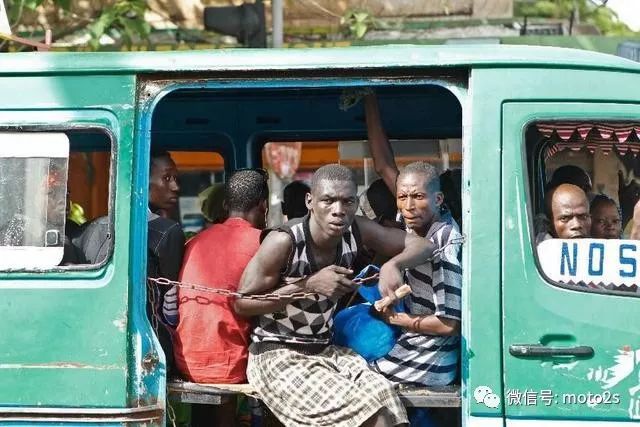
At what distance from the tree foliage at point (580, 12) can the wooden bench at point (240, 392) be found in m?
8.09

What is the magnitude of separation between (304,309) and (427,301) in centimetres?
51

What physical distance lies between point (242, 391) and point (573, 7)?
8.36m

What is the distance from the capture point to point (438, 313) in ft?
14.1

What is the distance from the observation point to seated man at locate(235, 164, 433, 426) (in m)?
4.18

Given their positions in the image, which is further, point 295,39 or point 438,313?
point 295,39

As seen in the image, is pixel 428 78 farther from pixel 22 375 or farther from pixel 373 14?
pixel 373 14

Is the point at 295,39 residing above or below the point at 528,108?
above

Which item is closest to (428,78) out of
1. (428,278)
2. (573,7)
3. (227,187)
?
(428,278)

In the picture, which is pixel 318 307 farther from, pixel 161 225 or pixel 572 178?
pixel 572 178

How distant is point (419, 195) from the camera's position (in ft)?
14.5

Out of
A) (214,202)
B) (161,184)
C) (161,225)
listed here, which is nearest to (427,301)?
(161,225)

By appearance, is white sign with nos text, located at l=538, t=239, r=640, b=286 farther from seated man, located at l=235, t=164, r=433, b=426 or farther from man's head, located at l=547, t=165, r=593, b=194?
seated man, located at l=235, t=164, r=433, b=426

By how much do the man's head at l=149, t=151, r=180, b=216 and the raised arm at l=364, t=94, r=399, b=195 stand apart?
1022 mm

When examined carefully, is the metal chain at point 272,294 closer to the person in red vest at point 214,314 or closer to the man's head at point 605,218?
the person in red vest at point 214,314
